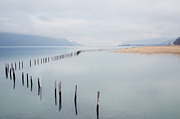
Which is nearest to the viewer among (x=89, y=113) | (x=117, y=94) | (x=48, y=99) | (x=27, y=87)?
(x=89, y=113)

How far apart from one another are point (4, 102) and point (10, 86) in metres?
8.77

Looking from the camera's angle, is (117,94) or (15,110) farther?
(117,94)

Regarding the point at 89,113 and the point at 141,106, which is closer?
the point at 89,113

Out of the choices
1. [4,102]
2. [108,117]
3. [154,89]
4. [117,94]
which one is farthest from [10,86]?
[154,89]

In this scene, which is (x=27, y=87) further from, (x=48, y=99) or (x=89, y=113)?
(x=89, y=113)

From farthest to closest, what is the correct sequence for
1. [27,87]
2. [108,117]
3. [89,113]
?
[27,87]
[89,113]
[108,117]

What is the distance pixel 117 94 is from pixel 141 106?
5184 millimetres

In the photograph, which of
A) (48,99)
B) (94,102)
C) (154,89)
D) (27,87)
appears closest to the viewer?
(94,102)

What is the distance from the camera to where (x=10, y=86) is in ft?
101

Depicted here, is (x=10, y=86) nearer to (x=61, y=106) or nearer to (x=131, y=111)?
(x=61, y=106)

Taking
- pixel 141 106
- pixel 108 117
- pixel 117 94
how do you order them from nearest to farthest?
1. pixel 108 117
2. pixel 141 106
3. pixel 117 94

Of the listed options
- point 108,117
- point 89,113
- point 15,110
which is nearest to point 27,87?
point 15,110

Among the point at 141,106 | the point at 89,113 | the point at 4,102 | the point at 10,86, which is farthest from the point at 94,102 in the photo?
the point at 10,86

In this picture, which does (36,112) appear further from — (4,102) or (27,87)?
(27,87)
